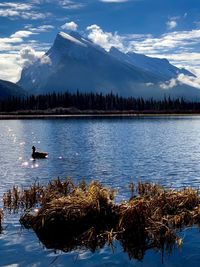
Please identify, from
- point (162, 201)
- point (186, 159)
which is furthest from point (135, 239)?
point (186, 159)

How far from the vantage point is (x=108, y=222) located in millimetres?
25203

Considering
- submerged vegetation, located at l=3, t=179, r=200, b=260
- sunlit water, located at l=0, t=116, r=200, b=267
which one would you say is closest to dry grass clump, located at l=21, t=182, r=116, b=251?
submerged vegetation, located at l=3, t=179, r=200, b=260

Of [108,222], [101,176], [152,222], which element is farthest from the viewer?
[101,176]

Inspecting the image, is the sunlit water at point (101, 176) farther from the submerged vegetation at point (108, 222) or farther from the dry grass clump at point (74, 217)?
the dry grass clump at point (74, 217)

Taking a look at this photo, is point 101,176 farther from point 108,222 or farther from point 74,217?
point 74,217

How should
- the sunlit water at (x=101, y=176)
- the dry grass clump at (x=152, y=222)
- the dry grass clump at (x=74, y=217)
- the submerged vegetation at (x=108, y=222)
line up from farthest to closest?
the dry grass clump at (x=74, y=217)
the submerged vegetation at (x=108, y=222)
the dry grass clump at (x=152, y=222)
the sunlit water at (x=101, y=176)

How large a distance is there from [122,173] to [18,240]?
2895 centimetres

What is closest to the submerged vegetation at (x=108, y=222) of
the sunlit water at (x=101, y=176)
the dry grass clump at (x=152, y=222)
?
the dry grass clump at (x=152, y=222)

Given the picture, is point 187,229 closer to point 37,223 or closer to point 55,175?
point 37,223

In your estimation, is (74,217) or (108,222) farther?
(108,222)

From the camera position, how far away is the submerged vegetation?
23.3m

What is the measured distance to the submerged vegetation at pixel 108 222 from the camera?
23281mm

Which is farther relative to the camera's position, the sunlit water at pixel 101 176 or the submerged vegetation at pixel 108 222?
the submerged vegetation at pixel 108 222

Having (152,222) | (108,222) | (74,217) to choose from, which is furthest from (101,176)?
(152,222)
